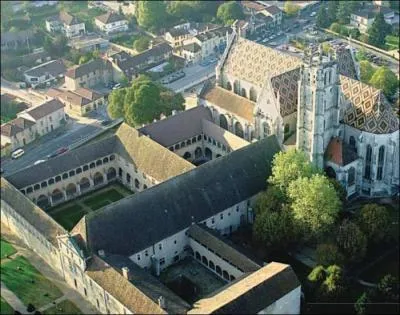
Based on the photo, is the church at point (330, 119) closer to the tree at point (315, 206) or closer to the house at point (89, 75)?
the tree at point (315, 206)

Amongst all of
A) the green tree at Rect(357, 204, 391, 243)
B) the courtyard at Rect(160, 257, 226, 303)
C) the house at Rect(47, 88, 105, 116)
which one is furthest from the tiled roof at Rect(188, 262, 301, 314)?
the house at Rect(47, 88, 105, 116)

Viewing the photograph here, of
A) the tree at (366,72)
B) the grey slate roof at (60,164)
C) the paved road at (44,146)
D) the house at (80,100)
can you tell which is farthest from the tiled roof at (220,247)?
the tree at (366,72)

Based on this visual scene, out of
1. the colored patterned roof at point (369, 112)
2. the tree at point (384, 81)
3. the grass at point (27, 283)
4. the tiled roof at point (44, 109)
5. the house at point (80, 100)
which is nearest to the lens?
the grass at point (27, 283)

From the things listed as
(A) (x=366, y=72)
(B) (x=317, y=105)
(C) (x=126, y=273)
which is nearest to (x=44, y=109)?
(B) (x=317, y=105)

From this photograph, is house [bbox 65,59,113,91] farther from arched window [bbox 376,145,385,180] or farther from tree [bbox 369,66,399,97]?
arched window [bbox 376,145,385,180]

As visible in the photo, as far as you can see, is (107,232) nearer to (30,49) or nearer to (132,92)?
(132,92)

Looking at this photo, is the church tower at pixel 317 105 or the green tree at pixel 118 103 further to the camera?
the green tree at pixel 118 103
